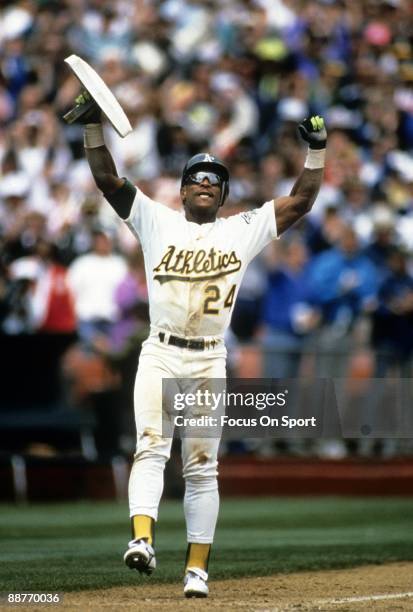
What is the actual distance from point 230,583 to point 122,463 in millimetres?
7106

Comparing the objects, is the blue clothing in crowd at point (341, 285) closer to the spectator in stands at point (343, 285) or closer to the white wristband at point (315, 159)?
the spectator in stands at point (343, 285)

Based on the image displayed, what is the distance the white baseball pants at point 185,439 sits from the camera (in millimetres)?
7727

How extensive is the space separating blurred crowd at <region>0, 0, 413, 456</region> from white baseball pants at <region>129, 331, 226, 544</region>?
722 cm

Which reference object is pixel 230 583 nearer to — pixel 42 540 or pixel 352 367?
pixel 42 540

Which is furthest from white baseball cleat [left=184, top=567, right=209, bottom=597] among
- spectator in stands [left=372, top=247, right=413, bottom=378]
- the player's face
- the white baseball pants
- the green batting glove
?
spectator in stands [left=372, top=247, right=413, bottom=378]

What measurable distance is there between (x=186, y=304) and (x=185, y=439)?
0.71 m

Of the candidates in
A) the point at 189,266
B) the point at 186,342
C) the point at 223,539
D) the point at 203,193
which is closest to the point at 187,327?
the point at 186,342

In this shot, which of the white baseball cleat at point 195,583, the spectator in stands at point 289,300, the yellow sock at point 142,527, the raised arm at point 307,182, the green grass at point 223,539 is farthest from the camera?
the spectator in stands at point 289,300

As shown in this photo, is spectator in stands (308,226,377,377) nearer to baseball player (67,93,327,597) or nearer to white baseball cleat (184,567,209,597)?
baseball player (67,93,327,597)

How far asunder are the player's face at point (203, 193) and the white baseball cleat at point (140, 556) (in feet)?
5.91

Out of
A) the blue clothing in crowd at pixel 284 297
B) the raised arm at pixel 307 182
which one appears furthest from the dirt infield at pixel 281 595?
the blue clothing in crowd at pixel 284 297

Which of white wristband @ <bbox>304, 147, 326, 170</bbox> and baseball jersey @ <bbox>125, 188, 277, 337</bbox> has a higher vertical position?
white wristband @ <bbox>304, 147, 326, 170</bbox>

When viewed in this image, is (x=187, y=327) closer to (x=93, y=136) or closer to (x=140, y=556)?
(x=93, y=136)

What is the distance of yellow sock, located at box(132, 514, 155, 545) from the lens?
7.47 m
